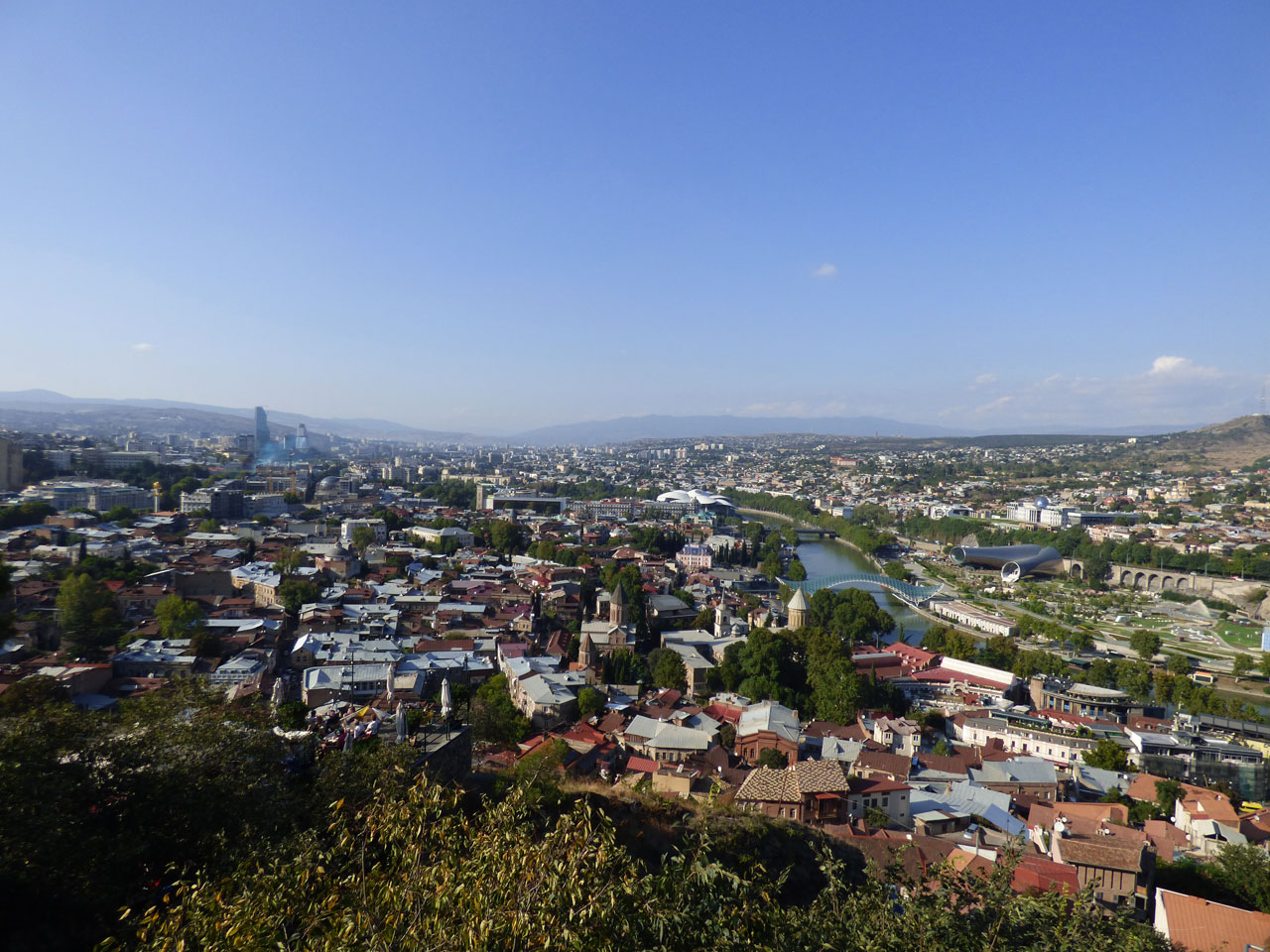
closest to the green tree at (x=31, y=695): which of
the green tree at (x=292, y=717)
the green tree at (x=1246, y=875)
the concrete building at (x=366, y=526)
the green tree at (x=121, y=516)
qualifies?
the green tree at (x=292, y=717)

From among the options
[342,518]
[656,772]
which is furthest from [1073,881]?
[342,518]

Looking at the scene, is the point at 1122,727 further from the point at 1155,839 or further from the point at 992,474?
the point at 992,474

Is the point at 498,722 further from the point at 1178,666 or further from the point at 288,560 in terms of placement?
the point at 1178,666

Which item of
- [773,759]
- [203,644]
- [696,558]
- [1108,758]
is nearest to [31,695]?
[203,644]

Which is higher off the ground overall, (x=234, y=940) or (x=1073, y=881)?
(x=234, y=940)

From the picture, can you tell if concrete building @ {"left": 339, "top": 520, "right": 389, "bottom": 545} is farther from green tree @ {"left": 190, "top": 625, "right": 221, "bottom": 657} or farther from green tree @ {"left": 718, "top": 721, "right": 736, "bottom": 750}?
green tree @ {"left": 718, "top": 721, "right": 736, "bottom": 750}

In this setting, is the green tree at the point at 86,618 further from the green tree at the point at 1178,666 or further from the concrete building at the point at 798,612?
the green tree at the point at 1178,666
